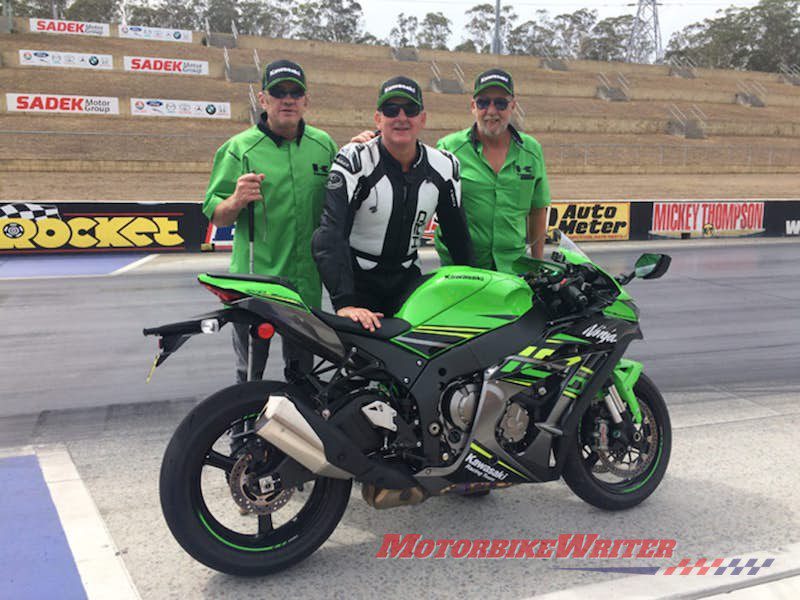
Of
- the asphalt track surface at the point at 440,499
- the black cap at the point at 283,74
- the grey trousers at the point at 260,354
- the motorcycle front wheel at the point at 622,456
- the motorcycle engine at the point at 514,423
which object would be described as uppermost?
the black cap at the point at 283,74

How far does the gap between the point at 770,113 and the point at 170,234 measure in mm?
52257

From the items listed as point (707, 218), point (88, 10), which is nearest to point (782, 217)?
point (707, 218)

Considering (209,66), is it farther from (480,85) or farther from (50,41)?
(480,85)

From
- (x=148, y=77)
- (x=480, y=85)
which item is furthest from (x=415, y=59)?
(x=480, y=85)

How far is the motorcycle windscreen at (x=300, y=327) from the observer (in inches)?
119

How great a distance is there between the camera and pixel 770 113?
178 feet

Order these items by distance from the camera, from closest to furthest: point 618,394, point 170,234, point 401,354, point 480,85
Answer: point 401,354, point 618,394, point 480,85, point 170,234

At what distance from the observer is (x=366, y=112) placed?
4128 centimetres

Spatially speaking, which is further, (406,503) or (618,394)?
(618,394)

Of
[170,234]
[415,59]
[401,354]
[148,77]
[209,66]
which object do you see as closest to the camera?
[401,354]

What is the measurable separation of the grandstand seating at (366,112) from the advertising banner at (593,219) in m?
19.3

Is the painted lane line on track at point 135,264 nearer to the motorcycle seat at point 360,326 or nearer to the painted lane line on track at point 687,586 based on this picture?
the motorcycle seat at point 360,326

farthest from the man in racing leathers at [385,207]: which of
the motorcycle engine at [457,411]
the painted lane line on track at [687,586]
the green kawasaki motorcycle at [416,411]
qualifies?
the painted lane line on track at [687,586]

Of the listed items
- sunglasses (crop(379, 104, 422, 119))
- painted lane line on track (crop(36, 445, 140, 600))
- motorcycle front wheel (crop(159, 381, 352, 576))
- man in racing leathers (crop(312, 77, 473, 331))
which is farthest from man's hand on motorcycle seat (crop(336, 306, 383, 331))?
painted lane line on track (crop(36, 445, 140, 600))
